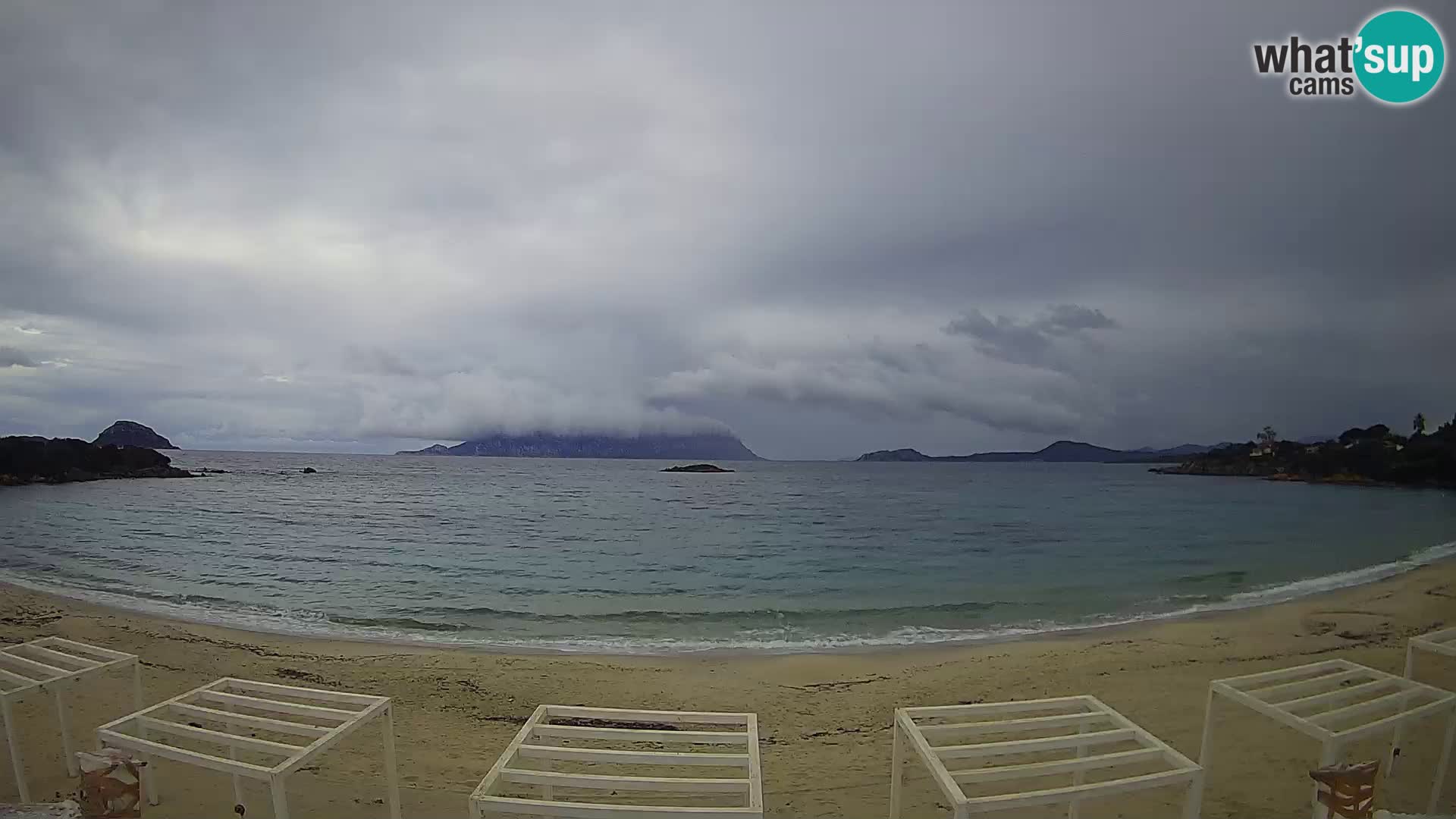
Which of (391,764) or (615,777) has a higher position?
(615,777)

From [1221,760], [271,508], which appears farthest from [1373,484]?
[271,508]

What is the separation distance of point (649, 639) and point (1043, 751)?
317 inches

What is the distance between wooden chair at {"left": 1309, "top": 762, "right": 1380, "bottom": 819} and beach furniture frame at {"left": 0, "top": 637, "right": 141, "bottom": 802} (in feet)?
24.3

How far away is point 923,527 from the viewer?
2794 centimetres

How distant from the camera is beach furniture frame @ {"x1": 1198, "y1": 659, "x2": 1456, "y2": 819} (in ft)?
11.1

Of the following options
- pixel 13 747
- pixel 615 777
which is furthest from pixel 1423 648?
pixel 13 747

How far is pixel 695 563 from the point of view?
1877 cm

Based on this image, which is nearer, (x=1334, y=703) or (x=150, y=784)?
(x=1334, y=703)

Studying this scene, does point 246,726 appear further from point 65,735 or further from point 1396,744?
point 1396,744

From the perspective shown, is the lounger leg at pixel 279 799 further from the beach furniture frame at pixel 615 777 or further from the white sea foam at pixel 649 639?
the white sea foam at pixel 649 639

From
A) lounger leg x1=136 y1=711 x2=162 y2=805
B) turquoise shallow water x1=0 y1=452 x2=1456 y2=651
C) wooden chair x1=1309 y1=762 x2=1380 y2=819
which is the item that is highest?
wooden chair x1=1309 y1=762 x2=1380 y2=819

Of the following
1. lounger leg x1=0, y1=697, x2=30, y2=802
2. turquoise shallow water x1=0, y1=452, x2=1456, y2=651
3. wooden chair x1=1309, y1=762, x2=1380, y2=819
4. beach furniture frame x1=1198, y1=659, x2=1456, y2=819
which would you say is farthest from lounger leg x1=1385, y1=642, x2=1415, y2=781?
lounger leg x1=0, y1=697, x2=30, y2=802

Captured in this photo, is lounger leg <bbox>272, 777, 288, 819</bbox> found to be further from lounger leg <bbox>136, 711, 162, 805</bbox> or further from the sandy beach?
lounger leg <bbox>136, 711, 162, 805</bbox>

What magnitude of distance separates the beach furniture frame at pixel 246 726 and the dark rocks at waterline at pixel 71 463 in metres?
60.9
